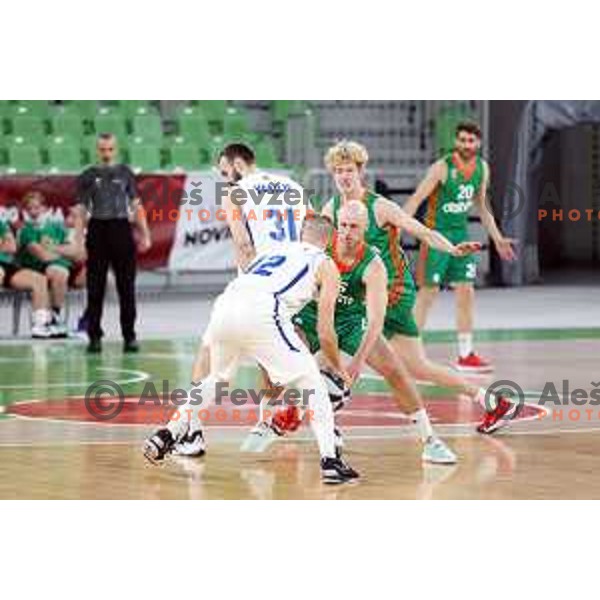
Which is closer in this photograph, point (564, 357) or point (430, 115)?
point (564, 357)

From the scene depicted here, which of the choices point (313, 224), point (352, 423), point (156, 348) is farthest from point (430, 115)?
point (313, 224)

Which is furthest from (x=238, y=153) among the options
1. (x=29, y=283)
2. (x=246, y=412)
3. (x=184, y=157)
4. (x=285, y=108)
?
(x=285, y=108)

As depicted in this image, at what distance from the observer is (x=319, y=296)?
9.71 meters

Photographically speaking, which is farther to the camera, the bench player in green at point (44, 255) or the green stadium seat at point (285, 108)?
the green stadium seat at point (285, 108)

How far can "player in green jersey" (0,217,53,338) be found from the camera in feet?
61.1

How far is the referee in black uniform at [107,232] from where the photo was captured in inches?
678

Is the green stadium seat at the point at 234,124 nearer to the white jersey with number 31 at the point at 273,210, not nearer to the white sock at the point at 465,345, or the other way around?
the white sock at the point at 465,345

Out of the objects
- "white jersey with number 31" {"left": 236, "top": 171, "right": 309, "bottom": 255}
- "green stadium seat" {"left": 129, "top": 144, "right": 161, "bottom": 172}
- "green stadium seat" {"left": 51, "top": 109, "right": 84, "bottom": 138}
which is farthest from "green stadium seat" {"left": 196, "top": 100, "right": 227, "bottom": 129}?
"white jersey with number 31" {"left": 236, "top": 171, "right": 309, "bottom": 255}

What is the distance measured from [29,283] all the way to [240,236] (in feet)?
27.5

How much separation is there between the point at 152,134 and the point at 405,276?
14.3 metres

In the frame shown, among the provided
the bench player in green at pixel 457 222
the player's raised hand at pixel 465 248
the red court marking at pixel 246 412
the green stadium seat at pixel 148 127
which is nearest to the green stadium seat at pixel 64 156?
the green stadium seat at pixel 148 127

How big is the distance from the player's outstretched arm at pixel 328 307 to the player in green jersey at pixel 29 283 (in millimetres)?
9331

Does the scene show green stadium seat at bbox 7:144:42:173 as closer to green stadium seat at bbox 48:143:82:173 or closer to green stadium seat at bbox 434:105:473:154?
green stadium seat at bbox 48:143:82:173

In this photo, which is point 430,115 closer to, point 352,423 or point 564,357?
point 564,357
